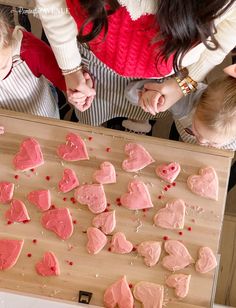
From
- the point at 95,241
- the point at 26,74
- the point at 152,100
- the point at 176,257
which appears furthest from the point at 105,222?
the point at 26,74

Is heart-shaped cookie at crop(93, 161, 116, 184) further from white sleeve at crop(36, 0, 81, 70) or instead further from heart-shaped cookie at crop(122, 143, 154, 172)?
white sleeve at crop(36, 0, 81, 70)

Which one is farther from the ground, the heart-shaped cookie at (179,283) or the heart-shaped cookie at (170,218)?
the heart-shaped cookie at (170,218)

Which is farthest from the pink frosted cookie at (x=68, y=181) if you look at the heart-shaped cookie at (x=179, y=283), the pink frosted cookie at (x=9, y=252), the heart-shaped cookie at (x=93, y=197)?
the heart-shaped cookie at (x=179, y=283)

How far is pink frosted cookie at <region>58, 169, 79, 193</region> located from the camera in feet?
2.80

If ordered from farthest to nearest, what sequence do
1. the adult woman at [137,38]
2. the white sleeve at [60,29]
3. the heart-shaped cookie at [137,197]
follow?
the heart-shaped cookie at [137,197]
the white sleeve at [60,29]
the adult woman at [137,38]

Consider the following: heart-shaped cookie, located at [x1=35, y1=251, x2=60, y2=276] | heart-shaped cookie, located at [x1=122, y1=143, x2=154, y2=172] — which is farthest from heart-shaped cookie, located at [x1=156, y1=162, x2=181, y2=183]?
heart-shaped cookie, located at [x1=35, y1=251, x2=60, y2=276]

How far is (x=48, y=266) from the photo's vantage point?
80 centimetres

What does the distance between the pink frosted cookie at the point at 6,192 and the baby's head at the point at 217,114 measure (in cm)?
39

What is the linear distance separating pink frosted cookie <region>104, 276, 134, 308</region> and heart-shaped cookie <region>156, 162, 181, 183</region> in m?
0.21

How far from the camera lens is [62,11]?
75cm

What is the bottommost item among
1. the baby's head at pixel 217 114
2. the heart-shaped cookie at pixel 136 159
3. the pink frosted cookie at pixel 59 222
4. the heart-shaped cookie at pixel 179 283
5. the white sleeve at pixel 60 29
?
the heart-shaped cookie at pixel 179 283

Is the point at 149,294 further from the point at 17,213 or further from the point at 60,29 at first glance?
the point at 60,29

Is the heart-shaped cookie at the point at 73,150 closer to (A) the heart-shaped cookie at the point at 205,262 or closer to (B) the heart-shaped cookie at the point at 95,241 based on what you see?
(B) the heart-shaped cookie at the point at 95,241

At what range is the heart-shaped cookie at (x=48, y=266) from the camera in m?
0.80
